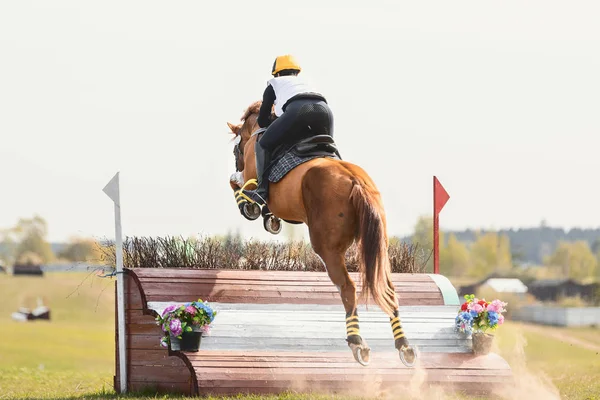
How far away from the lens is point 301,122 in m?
7.77

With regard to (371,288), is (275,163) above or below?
above

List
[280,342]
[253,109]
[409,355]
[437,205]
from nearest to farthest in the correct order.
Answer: [409,355] < [280,342] < [253,109] < [437,205]

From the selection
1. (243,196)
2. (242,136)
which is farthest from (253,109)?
(243,196)

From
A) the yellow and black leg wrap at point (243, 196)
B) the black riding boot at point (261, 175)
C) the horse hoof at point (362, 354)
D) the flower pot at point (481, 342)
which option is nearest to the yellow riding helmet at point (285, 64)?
the black riding boot at point (261, 175)

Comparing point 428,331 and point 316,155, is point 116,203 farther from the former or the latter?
point 428,331

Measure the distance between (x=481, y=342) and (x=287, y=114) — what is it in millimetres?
2969

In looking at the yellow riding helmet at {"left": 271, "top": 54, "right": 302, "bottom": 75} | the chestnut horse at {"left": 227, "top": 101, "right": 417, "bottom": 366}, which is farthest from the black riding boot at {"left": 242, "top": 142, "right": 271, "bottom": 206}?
the yellow riding helmet at {"left": 271, "top": 54, "right": 302, "bottom": 75}

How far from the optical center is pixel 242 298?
8.38 metres

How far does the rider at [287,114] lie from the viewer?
779 centimetres

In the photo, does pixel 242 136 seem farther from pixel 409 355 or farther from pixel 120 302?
pixel 409 355

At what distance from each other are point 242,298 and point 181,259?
3.11 feet

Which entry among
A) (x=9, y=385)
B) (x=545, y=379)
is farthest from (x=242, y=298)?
(x=9, y=385)

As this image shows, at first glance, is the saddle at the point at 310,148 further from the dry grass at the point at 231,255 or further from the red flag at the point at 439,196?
the red flag at the point at 439,196

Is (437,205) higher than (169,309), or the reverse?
(437,205)
